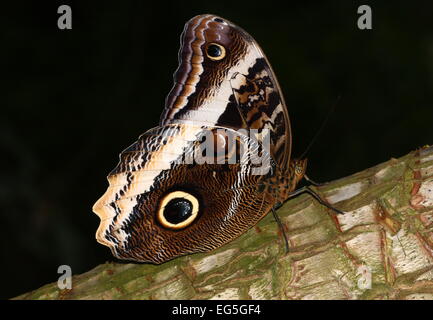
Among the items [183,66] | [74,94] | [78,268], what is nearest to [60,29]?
[74,94]

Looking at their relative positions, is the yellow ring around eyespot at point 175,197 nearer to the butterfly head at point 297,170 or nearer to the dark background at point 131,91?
the butterfly head at point 297,170

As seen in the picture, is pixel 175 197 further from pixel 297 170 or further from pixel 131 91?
pixel 131 91

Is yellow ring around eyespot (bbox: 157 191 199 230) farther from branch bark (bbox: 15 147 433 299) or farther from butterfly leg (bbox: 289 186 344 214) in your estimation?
butterfly leg (bbox: 289 186 344 214)

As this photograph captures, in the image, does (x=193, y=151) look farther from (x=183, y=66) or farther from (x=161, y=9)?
(x=161, y=9)

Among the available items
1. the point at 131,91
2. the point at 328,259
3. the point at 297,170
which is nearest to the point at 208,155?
the point at 297,170

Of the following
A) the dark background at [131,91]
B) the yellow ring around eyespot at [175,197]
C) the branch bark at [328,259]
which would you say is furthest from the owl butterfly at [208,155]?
the dark background at [131,91]

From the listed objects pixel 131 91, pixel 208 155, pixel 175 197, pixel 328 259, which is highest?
pixel 131 91
